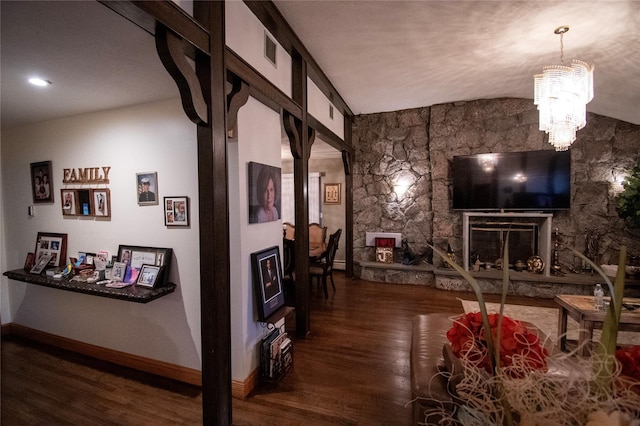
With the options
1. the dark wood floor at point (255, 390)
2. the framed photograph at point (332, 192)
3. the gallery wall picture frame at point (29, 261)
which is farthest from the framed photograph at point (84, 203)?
the framed photograph at point (332, 192)

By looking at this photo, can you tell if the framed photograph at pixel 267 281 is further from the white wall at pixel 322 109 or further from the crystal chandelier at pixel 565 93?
the crystal chandelier at pixel 565 93

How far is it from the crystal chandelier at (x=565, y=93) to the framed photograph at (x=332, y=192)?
401cm

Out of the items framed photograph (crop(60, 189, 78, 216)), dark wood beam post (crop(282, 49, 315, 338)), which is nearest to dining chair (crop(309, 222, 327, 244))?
dark wood beam post (crop(282, 49, 315, 338))

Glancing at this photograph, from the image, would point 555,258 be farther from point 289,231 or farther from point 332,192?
point 289,231

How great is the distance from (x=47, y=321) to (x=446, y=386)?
3.94 m

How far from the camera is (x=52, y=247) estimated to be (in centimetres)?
296

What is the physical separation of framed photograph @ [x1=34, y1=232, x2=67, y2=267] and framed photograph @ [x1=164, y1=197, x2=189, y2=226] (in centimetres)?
151

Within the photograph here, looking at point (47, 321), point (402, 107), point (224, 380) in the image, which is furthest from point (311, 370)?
point (402, 107)

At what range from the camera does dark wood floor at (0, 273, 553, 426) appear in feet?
6.31

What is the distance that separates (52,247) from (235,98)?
285 cm

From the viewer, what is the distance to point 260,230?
232 cm

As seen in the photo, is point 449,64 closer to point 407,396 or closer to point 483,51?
point 483,51

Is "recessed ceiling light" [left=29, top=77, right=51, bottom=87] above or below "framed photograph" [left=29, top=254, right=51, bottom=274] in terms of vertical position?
above

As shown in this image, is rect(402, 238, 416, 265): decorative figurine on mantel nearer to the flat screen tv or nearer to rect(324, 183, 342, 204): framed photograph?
the flat screen tv
